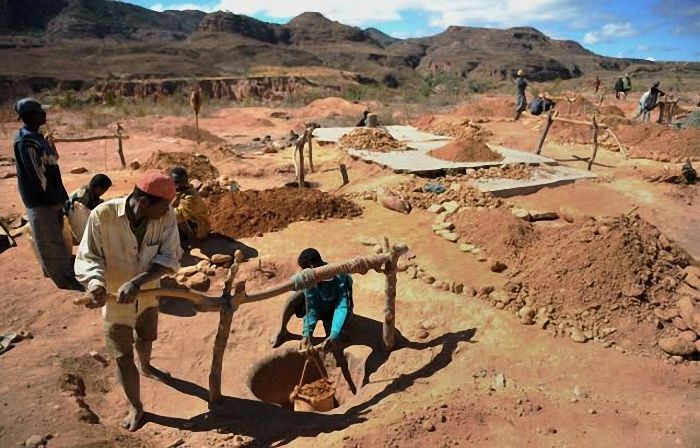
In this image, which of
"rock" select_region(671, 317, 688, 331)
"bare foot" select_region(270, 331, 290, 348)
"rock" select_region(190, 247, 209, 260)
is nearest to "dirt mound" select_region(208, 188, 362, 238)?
"rock" select_region(190, 247, 209, 260)

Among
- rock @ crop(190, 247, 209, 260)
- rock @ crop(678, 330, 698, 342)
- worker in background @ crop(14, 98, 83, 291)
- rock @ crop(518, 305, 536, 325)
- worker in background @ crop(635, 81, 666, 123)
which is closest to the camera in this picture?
rock @ crop(678, 330, 698, 342)

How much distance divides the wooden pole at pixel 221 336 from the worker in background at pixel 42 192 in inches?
90.0

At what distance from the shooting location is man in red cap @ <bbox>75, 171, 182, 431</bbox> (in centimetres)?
268

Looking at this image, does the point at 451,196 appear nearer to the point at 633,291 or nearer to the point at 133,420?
the point at 633,291

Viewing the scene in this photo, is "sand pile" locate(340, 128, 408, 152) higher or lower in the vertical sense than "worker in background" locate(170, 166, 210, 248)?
higher

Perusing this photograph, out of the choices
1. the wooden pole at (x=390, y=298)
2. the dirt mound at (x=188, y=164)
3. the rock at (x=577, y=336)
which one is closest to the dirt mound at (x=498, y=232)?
the rock at (x=577, y=336)

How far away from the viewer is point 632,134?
12672mm

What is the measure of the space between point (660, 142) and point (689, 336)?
9.21 meters

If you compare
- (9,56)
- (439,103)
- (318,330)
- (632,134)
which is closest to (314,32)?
(9,56)

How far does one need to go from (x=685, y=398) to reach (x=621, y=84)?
17.3 meters

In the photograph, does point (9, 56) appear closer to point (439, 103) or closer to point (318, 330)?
point (439, 103)

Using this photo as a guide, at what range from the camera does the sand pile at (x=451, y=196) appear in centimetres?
756

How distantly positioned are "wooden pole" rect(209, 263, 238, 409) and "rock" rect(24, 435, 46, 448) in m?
1.00

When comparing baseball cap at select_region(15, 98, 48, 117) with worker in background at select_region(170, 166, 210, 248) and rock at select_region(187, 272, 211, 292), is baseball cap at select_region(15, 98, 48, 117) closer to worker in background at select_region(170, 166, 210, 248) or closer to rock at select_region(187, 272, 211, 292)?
worker in background at select_region(170, 166, 210, 248)
